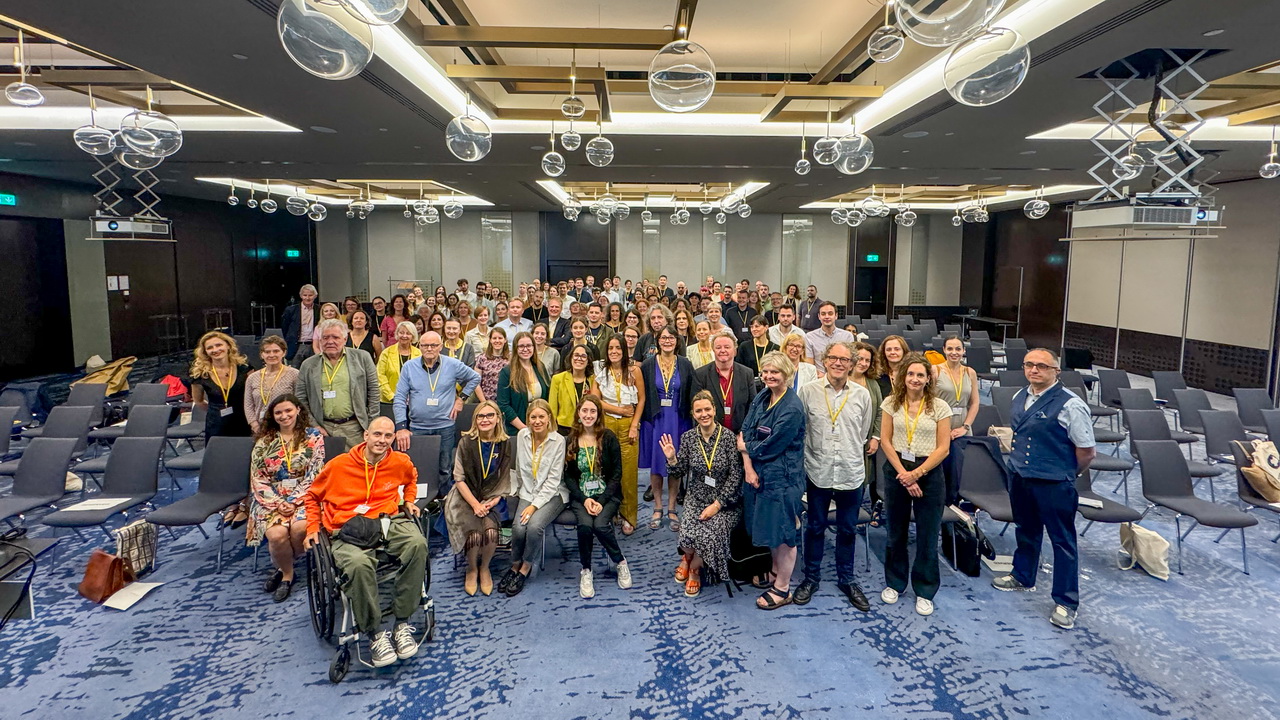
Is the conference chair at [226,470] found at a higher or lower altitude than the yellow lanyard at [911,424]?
lower

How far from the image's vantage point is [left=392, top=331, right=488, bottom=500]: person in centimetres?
512

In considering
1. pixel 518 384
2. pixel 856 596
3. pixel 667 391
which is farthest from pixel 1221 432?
pixel 518 384

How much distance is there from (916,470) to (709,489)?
1.35 m

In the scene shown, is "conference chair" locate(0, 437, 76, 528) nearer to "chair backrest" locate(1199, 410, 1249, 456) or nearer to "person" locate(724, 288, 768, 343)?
"person" locate(724, 288, 768, 343)

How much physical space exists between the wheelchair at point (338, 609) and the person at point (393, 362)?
228 cm

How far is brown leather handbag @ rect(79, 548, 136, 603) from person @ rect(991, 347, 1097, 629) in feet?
20.4

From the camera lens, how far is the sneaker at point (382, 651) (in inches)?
138

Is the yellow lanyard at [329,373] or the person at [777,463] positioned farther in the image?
the yellow lanyard at [329,373]

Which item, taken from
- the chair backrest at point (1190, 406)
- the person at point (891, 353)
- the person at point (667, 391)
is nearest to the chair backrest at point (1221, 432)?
the chair backrest at point (1190, 406)

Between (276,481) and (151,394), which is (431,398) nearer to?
(276,481)

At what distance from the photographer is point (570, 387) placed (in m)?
5.28

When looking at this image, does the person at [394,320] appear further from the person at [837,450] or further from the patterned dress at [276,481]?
the person at [837,450]

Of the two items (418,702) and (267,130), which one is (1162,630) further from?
(267,130)

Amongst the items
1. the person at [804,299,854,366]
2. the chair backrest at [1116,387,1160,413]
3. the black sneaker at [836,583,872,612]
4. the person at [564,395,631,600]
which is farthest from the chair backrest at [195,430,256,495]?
the chair backrest at [1116,387,1160,413]
